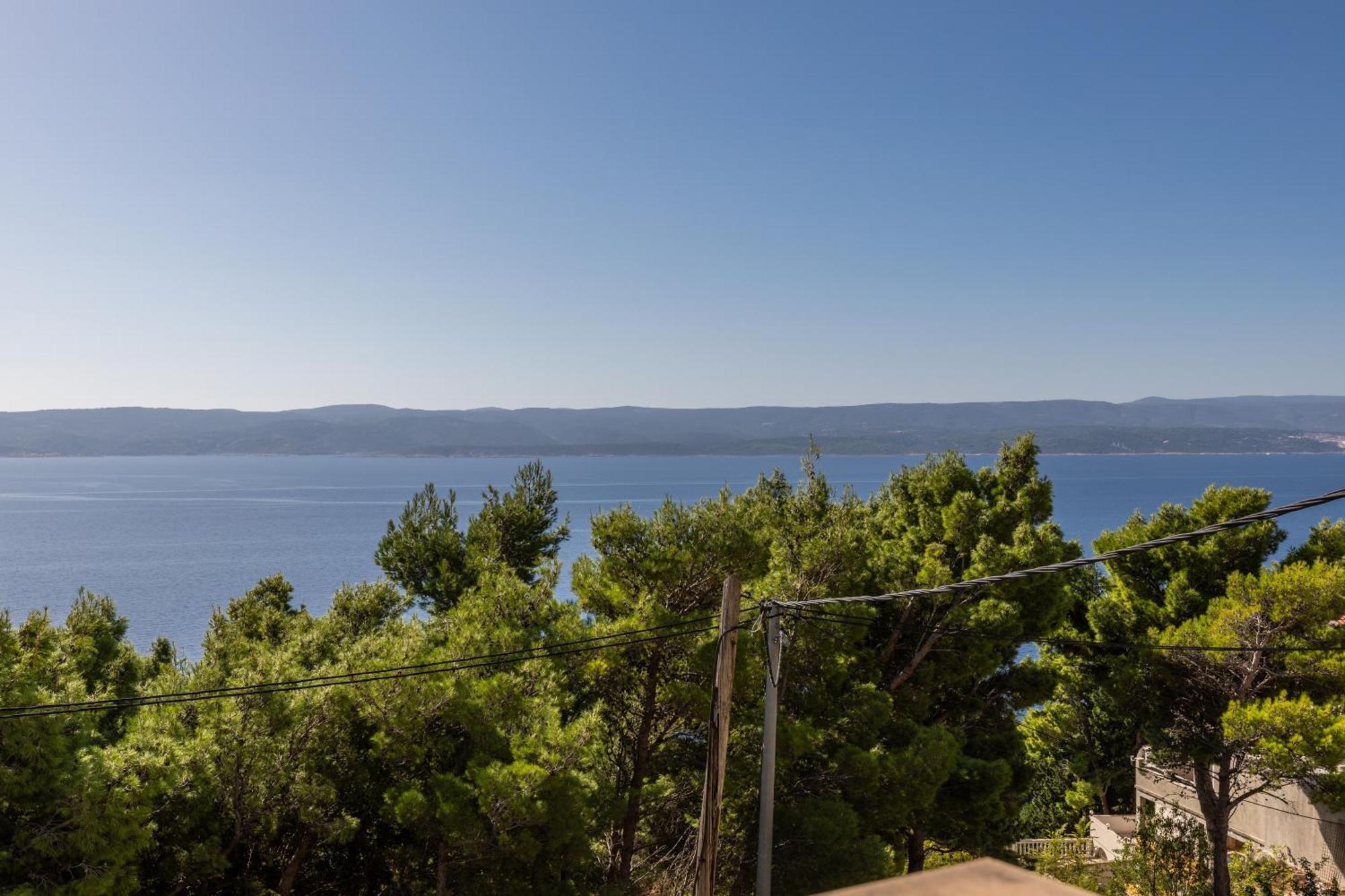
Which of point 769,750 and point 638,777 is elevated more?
point 769,750

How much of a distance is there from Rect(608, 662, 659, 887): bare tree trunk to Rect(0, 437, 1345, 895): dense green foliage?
6cm

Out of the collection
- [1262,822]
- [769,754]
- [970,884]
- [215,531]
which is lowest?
[215,531]

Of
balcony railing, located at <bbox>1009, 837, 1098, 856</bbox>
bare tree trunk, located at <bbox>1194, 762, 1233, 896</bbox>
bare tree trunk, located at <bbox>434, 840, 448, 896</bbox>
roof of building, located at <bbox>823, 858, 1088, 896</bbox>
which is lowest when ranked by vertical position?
balcony railing, located at <bbox>1009, 837, 1098, 856</bbox>

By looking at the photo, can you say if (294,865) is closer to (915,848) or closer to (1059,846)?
(915,848)

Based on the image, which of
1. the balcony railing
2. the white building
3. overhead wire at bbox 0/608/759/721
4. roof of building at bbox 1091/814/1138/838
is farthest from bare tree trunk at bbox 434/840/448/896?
roof of building at bbox 1091/814/1138/838

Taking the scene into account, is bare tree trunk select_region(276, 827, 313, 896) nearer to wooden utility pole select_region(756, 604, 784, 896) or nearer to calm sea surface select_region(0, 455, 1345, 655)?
wooden utility pole select_region(756, 604, 784, 896)

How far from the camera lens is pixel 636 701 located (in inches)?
629

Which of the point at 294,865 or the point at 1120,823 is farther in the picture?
the point at 1120,823

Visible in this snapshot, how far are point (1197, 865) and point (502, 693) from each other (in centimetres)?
1492

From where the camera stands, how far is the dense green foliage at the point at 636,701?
1158 centimetres

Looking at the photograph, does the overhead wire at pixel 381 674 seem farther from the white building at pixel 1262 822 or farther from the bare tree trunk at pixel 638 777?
the white building at pixel 1262 822

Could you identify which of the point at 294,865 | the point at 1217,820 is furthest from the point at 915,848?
the point at 294,865

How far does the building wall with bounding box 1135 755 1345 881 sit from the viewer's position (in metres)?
18.4

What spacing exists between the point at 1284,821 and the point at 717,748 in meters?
18.3
